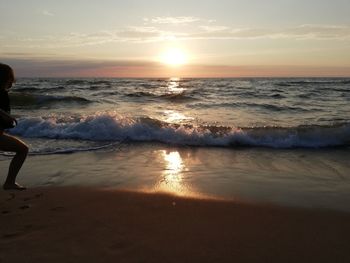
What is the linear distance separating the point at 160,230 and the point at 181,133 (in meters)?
6.40

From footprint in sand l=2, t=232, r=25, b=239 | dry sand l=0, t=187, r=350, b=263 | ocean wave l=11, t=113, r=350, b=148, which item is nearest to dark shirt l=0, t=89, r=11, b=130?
dry sand l=0, t=187, r=350, b=263

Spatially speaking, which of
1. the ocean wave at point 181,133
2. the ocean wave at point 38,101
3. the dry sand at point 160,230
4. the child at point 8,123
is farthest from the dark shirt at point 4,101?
the ocean wave at point 38,101

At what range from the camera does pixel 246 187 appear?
19.6ft

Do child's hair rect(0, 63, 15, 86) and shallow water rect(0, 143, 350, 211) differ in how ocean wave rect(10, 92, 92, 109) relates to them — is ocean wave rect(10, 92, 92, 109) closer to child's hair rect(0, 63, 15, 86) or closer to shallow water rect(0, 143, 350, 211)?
shallow water rect(0, 143, 350, 211)

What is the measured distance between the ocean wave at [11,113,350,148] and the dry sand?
4887 mm

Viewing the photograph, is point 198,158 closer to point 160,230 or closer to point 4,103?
point 160,230

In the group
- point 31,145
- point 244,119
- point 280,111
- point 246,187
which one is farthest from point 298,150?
point 280,111

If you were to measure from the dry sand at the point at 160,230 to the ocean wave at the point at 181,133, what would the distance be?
4887mm

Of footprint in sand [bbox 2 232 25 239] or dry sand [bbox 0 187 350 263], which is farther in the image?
footprint in sand [bbox 2 232 25 239]

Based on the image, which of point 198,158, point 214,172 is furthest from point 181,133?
point 214,172

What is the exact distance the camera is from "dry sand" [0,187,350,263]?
3676 millimetres

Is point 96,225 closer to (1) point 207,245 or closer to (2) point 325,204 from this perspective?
(1) point 207,245

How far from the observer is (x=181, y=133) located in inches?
415

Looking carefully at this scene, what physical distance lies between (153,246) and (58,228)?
3.50 ft
